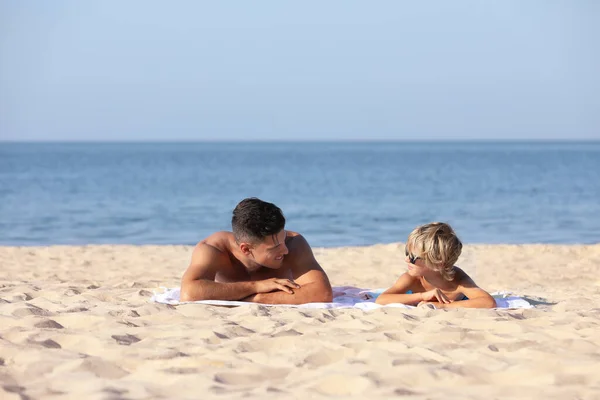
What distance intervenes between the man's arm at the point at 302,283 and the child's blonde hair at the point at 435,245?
2.37ft

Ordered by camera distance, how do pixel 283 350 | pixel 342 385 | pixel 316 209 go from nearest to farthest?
pixel 342 385, pixel 283 350, pixel 316 209

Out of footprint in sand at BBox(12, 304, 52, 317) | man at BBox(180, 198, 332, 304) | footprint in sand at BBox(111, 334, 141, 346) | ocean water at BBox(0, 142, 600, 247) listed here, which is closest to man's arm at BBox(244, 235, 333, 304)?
man at BBox(180, 198, 332, 304)

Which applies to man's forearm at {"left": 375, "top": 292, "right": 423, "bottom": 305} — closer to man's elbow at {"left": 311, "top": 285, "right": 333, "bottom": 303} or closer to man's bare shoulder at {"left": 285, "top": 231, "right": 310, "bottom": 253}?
man's elbow at {"left": 311, "top": 285, "right": 333, "bottom": 303}

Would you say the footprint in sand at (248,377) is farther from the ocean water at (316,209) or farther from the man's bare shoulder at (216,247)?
the ocean water at (316,209)

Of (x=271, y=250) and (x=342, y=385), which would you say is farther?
(x=271, y=250)

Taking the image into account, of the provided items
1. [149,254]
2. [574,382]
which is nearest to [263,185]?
[149,254]

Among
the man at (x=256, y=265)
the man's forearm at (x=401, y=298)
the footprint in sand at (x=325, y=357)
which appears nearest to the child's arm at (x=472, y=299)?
the man's forearm at (x=401, y=298)

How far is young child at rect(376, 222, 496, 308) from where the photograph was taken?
5.91 m

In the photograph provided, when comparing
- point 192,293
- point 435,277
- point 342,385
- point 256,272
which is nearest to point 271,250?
point 256,272

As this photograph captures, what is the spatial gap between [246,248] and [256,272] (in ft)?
1.47

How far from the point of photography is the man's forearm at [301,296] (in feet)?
19.6

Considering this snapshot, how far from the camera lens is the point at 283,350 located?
4.29m

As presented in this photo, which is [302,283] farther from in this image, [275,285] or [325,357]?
[325,357]

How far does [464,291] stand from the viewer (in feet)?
20.3
